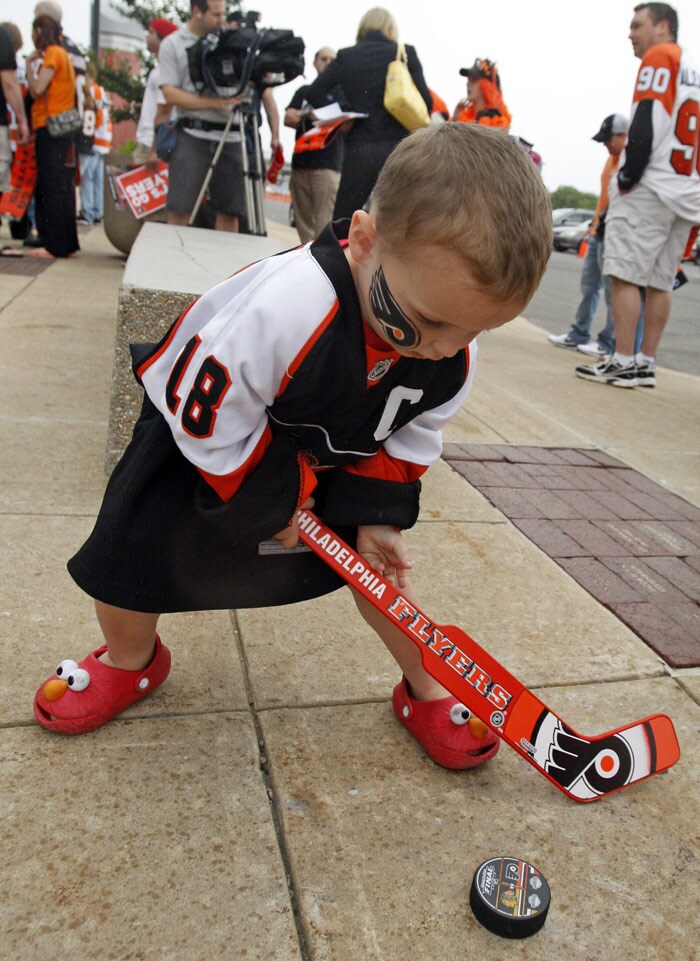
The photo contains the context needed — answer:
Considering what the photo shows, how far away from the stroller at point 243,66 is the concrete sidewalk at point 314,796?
3.33m

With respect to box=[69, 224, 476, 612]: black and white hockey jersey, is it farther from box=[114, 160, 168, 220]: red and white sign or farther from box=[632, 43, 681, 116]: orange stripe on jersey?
box=[114, 160, 168, 220]: red and white sign

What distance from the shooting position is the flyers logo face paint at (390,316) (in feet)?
4.53

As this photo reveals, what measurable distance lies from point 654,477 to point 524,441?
595mm

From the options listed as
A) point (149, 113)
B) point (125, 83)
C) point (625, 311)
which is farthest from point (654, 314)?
point (125, 83)

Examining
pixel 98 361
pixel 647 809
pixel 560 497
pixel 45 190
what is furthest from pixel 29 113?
pixel 647 809

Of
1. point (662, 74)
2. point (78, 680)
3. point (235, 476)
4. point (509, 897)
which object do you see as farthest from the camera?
point (662, 74)

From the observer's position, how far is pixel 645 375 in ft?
17.8

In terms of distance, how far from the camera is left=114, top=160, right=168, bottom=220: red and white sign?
6.37 metres

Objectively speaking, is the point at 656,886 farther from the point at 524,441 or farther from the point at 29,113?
the point at 29,113

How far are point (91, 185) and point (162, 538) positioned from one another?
36.2ft

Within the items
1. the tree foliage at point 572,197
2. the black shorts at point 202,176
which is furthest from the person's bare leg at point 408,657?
the tree foliage at point 572,197

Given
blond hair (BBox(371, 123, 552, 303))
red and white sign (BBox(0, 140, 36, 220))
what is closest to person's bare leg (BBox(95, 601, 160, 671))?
blond hair (BBox(371, 123, 552, 303))

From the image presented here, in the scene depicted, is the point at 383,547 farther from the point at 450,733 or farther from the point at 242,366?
the point at 242,366

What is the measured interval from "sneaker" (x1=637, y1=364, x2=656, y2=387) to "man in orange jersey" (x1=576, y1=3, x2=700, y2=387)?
0.56 feet
